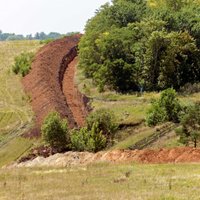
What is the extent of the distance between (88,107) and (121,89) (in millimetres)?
9103

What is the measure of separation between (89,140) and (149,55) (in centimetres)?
3025

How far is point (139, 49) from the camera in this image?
7788cm

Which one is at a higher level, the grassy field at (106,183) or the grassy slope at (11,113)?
the grassy field at (106,183)

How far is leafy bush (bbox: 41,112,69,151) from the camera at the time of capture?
5212 cm

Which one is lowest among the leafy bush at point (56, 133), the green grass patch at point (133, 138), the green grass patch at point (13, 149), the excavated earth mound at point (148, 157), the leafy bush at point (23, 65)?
the green grass patch at point (13, 149)

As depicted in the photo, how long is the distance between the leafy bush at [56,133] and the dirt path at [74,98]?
1093cm

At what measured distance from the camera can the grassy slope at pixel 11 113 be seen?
189 ft

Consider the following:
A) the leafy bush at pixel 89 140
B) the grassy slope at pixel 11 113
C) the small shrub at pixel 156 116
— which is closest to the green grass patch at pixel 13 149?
the grassy slope at pixel 11 113

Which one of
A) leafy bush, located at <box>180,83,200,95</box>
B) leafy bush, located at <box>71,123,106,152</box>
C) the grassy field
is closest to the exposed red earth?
the grassy field

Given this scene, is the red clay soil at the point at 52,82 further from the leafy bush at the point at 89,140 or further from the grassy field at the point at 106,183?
the grassy field at the point at 106,183

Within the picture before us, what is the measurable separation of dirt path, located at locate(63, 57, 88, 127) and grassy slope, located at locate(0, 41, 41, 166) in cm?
621

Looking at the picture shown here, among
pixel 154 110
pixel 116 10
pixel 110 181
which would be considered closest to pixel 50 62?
pixel 116 10

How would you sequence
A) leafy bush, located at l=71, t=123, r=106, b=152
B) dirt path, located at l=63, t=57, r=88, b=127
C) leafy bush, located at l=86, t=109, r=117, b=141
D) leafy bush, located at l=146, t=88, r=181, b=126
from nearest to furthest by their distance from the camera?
leafy bush, located at l=71, t=123, r=106, b=152 < leafy bush, located at l=86, t=109, r=117, b=141 < leafy bush, located at l=146, t=88, r=181, b=126 < dirt path, located at l=63, t=57, r=88, b=127

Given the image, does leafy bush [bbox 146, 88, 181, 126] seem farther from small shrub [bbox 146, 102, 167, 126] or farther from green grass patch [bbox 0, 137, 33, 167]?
green grass patch [bbox 0, 137, 33, 167]
